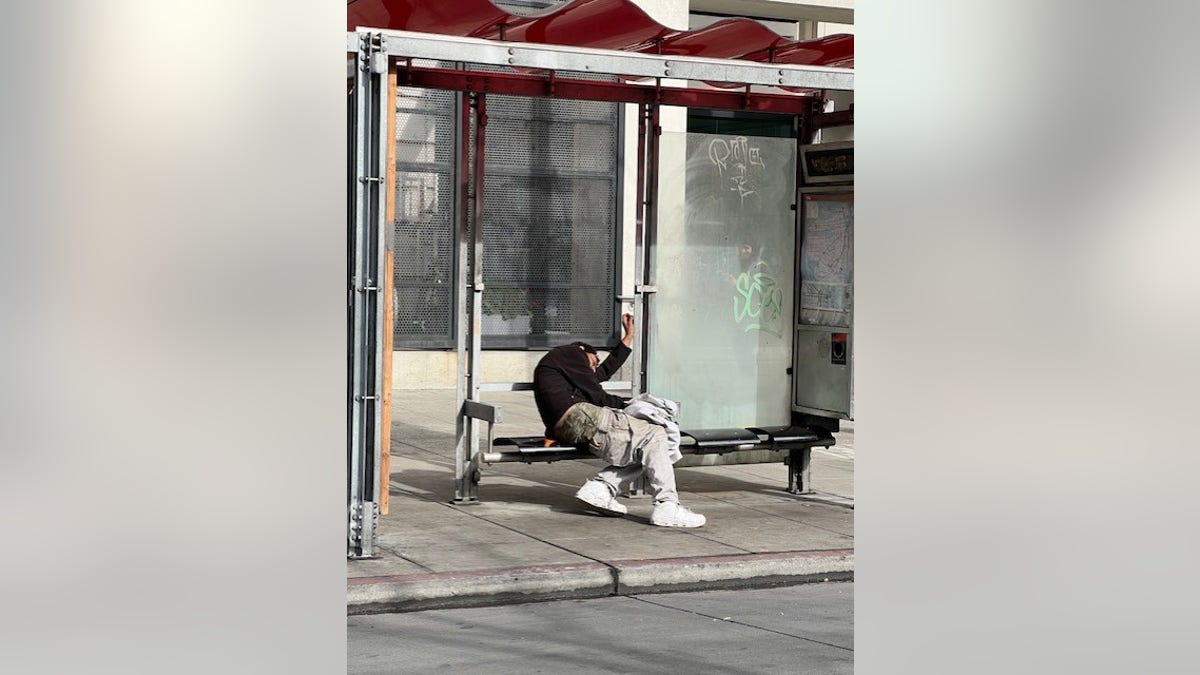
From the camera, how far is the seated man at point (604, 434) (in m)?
9.26

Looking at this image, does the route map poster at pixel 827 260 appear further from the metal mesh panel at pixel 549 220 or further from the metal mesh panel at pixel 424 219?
the metal mesh panel at pixel 424 219

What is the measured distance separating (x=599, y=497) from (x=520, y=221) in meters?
7.74

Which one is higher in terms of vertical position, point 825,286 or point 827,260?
point 827,260

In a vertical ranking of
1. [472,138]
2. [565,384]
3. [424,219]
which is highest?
[472,138]

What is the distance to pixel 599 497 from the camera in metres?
9.36

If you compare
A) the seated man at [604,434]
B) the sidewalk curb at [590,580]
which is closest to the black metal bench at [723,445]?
the seated man at [604,434]

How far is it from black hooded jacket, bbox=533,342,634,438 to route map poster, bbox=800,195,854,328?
1.56 metres

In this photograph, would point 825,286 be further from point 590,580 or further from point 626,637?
point 626,637

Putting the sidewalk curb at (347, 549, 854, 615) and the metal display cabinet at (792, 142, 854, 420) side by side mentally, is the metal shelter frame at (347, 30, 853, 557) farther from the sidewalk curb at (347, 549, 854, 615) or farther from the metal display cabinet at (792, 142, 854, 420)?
the sidewalk curb at (347, 549, 854, 615)

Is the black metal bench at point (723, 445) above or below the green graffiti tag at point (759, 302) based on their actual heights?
below

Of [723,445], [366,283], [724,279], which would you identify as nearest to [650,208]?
[724,279]
